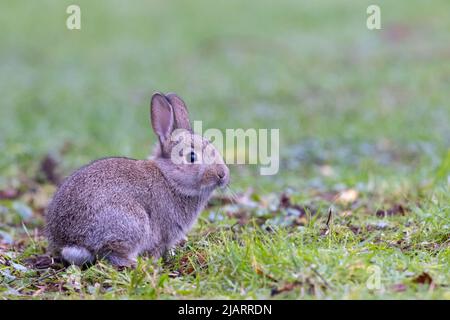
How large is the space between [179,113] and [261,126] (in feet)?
18.5

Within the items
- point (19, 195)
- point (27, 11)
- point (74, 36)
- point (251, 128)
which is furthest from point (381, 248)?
point (27, 11)

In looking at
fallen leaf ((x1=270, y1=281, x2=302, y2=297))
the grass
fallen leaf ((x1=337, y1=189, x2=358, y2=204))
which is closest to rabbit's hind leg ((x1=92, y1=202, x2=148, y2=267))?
the grass

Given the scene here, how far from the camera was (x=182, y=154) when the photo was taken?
209 inches

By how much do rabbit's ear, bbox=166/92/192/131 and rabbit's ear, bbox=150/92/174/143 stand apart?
6 centimetres

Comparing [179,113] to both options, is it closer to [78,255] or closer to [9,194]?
[78,255]

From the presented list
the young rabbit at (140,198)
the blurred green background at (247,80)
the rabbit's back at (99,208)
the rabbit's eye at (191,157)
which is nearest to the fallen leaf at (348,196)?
the blurred green background at (247,80)

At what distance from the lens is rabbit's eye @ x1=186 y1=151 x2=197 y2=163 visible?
17.3ft

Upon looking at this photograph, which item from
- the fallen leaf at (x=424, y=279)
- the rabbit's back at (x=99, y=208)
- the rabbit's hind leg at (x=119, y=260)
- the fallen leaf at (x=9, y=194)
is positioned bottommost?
the fallen leaf at (x=9, y=194)

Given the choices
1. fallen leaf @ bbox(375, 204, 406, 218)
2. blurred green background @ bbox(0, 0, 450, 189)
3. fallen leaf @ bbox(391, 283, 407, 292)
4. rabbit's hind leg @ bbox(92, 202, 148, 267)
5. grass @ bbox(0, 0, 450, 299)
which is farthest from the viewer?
blurred green background @ bbox(0, 0, 450, 189)

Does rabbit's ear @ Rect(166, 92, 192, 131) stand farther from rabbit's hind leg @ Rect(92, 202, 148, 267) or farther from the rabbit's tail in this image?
the rabbit's tail

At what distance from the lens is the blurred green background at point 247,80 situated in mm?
9406

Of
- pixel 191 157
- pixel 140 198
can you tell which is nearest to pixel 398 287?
pixel 191 157

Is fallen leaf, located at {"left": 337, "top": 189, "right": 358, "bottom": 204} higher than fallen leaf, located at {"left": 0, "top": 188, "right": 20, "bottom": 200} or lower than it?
higher

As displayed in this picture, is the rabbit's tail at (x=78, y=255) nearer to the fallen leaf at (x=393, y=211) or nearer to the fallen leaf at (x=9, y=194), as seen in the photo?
the fallen leaf at (x=393, y=211)
